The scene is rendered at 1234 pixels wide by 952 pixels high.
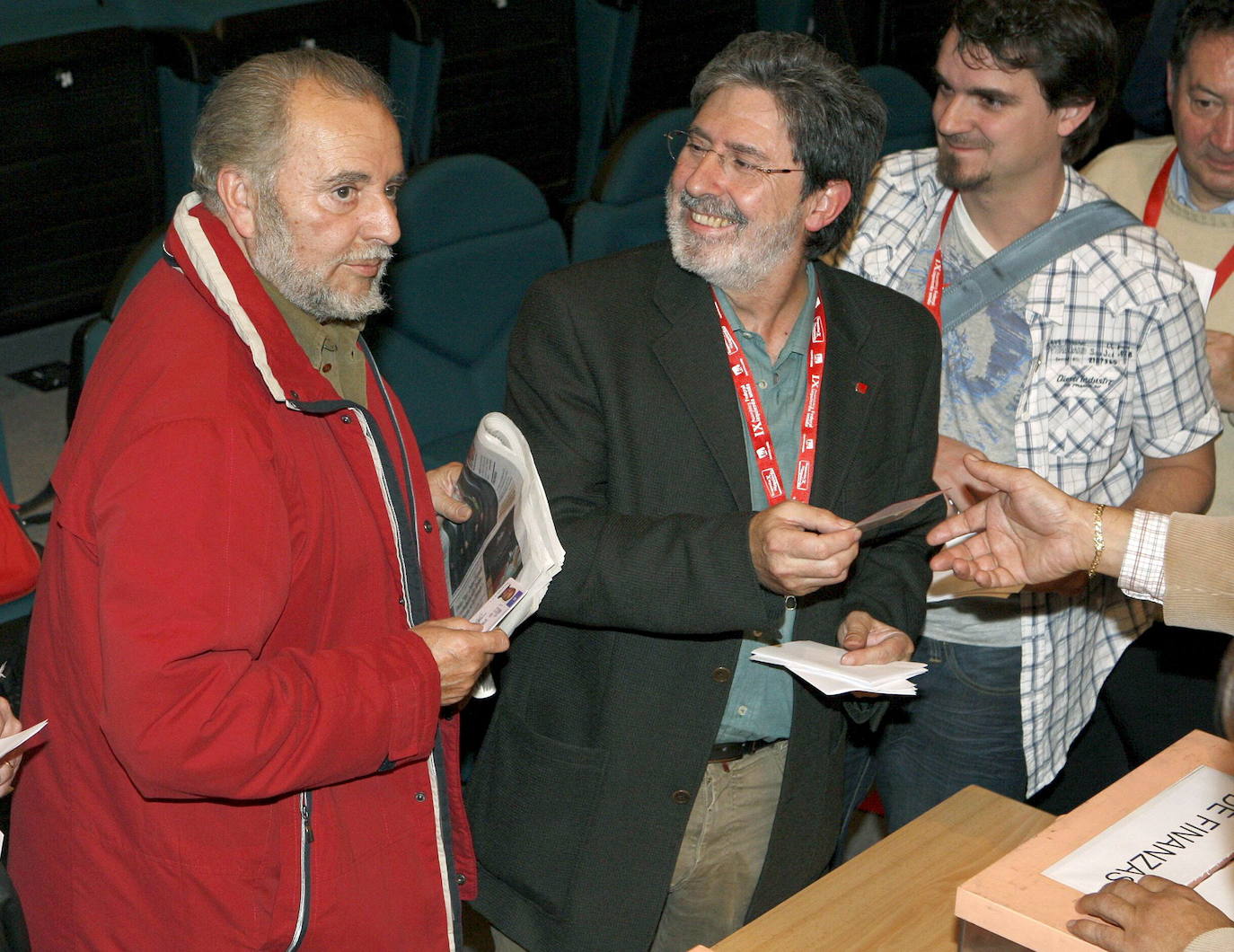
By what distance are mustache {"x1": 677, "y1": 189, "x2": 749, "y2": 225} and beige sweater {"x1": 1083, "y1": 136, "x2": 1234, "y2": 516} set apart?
4.05 feet

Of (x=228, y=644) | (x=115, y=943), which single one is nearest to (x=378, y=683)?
(x=228, y=644)

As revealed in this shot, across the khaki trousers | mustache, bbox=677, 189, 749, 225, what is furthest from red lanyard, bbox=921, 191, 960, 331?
the khaki trousers

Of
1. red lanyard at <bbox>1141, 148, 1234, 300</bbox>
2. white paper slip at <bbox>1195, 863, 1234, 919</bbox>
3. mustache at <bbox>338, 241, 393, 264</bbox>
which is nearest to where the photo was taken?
white paper slip at <bbox>1195, 863, 1234, 919</bbox>

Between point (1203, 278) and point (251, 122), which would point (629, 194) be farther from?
point (251, 122)

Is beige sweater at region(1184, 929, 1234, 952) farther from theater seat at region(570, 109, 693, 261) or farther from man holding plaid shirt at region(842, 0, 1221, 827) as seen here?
theater seat at region(570, 109, 693, 261)

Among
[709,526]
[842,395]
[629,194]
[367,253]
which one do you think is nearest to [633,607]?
[709,526]

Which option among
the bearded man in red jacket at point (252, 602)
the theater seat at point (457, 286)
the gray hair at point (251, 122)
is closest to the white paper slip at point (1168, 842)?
the bearded man in red jacket at point (252, 602)

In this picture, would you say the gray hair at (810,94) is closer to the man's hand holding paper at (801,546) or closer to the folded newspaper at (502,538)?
the man's hand holding paper at (801,546)

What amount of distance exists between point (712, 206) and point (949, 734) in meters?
1.11

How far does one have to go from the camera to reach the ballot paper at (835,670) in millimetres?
1763

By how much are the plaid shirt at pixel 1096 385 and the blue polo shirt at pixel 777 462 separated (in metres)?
0.50

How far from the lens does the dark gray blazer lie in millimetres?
1841

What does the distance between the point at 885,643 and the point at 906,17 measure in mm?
4548

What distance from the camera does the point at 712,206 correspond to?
202cm
